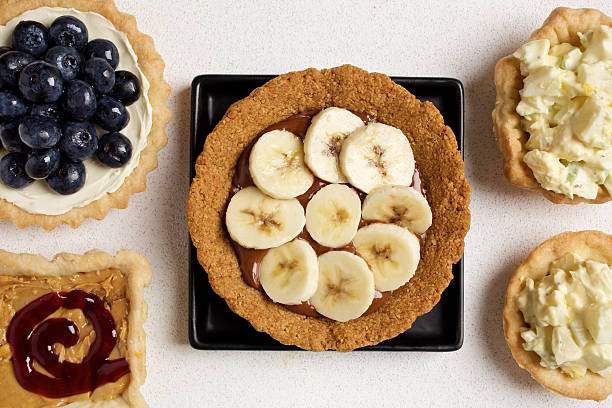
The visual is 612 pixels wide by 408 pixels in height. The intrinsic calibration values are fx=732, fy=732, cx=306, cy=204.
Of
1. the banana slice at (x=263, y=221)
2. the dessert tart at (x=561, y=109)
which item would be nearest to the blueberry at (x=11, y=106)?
the banana slice at (x=263, y=221)

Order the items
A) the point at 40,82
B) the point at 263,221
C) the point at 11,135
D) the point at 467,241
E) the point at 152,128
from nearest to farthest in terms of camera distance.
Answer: the point at 40,82 → the point at 11,135 → the point at 263,221 → the point at 152,128 → the point at 467,241

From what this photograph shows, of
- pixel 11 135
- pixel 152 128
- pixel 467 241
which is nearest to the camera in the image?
pixel 11 135

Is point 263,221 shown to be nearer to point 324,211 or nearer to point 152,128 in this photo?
point 324,211

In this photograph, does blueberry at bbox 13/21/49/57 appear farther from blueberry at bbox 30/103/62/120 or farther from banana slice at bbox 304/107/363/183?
banana slice at bbox 304/107/363/183

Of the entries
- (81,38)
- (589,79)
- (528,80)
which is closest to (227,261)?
(81,38)

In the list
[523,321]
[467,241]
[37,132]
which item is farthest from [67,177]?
[523,321]

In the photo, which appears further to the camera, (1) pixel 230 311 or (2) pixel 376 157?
(1) pixel 230 311

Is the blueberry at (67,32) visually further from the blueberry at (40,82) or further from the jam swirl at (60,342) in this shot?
the jam swirl at (60,342)

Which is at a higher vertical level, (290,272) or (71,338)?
(290,272)
